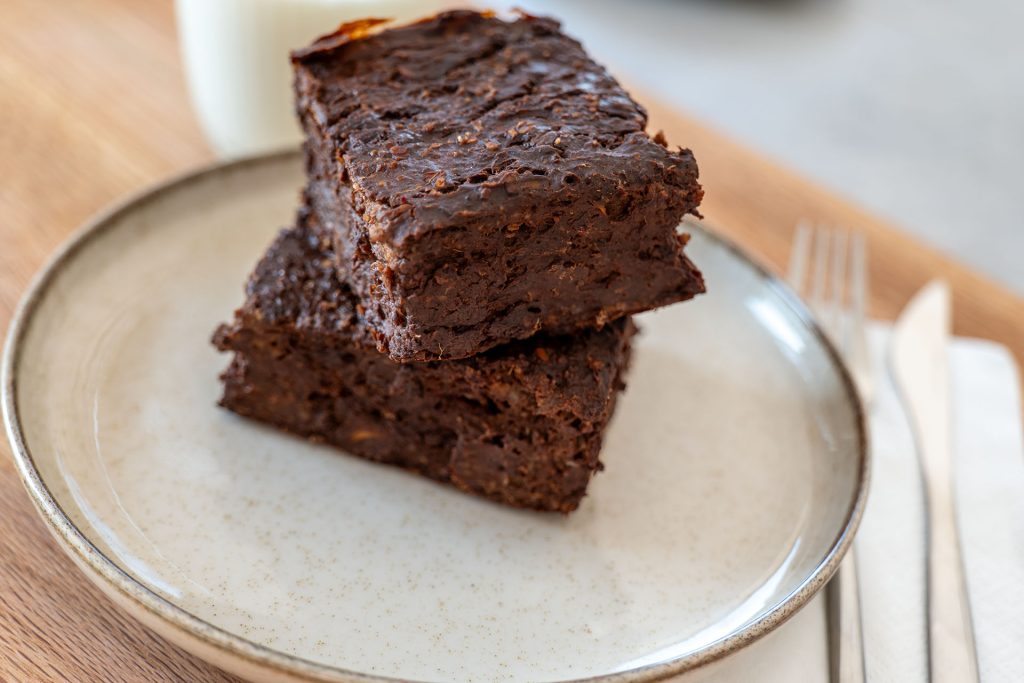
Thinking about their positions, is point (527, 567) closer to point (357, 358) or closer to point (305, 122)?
point (357, 358)

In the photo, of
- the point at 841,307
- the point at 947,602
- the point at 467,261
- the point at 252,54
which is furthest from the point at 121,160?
the point at 947,602

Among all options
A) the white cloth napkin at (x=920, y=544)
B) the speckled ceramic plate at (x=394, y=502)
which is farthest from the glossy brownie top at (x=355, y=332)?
the white cloth napkin at (x=920, y=544)

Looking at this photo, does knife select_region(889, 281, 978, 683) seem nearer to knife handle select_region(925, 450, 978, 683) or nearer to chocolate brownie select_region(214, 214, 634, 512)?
knife handle select_region(925, 450, 978, 683)

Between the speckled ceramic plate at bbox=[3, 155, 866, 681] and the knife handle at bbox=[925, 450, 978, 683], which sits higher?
the speckled ceramic plate at bbox=[3, 155, 866, 681]

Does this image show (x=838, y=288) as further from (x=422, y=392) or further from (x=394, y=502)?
(x=394, y=502)

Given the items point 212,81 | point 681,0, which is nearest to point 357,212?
point 212,81

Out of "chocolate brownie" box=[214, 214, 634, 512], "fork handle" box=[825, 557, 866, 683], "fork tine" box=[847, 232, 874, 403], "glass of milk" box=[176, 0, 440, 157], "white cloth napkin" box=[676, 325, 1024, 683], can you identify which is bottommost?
"white cloth napkin" box=[676, 325, 1024, 683]

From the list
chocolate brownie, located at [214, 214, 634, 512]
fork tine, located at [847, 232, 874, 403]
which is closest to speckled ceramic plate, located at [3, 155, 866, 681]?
chocolate brownie, located at [214, 214, 634, 512]
